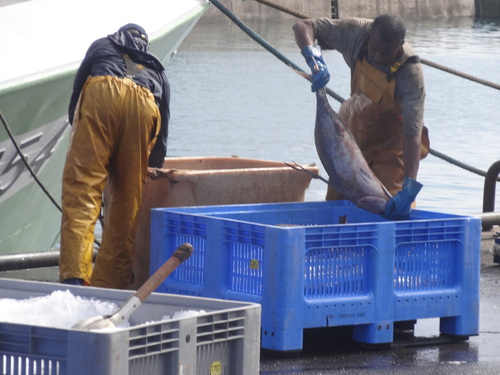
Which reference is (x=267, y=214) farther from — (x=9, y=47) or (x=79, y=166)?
(x=9, y=47)

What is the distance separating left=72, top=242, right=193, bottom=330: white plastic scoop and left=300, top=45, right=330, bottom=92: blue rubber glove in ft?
7.23

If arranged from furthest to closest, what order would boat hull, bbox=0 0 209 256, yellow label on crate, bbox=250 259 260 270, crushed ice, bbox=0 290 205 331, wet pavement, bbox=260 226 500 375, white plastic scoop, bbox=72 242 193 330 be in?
boat hull, bbox=0 0 209 256, yellow label on crate, bbox=250 259 260 270, wet pavement, bbox=260 226 500 375, crushed ice, bbox=0 290 205 331, white plastic scoop, bbox=72 242 193 330

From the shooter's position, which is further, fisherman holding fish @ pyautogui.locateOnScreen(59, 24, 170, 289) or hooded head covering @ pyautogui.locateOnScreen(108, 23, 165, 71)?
hooded head covering @ pyautogui.locateOnScreen(108, 23, 165, 71)

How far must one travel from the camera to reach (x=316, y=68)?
5.38m

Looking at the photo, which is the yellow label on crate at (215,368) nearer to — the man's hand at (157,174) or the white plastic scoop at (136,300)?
the white plastic scoop at (136,300)

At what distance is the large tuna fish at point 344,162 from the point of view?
17.6 feet

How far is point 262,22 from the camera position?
50469 mm

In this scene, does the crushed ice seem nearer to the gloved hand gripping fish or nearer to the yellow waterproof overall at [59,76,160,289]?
the yellow waterproof overall at [59,76,160,289]

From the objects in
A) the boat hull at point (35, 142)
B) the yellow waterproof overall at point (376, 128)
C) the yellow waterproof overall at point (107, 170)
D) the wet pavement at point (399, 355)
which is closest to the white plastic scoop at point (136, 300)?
the wet pavement at point (399, 355)

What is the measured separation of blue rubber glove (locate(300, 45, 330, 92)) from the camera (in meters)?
5.36

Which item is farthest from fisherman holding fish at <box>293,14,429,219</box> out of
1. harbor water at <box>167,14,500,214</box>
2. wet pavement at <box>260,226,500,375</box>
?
harbor water at <box>167,14,500,214</box>

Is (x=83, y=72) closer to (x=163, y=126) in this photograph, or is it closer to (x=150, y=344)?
(x=163, y=126)

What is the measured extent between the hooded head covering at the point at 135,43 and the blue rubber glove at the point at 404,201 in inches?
52.7

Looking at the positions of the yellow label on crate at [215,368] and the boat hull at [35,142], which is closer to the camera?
the yellow label on crate at [215,368]
